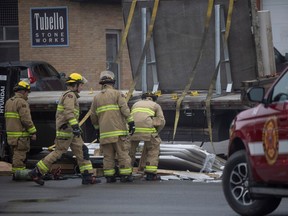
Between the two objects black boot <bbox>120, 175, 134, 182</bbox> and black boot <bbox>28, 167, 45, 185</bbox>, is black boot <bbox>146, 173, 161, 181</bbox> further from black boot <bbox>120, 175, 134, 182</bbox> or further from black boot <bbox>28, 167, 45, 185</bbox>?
black boot <bbox>28, 167, 45, 185</bbox>

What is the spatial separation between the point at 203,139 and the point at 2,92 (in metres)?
3.77

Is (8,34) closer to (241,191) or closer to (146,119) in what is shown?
(146,119)

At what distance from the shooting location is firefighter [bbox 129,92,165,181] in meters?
15.8

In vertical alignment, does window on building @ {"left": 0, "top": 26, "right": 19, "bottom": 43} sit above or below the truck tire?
above

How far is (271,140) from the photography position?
32.1 feet

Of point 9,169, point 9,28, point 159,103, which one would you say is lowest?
point 9,169

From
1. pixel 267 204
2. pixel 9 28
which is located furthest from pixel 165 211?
pixel 9 28

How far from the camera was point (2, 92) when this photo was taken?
18234mm

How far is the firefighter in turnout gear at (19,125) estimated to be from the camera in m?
16.3

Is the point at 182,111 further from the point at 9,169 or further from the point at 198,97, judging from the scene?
the point at 9,169

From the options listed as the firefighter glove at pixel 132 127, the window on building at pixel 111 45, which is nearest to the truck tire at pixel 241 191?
the firefighter glove at pixel 132 127

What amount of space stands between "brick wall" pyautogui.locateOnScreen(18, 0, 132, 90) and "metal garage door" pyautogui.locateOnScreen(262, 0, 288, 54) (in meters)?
7.10

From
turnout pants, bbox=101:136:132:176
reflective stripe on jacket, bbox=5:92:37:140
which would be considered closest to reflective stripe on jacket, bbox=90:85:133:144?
turnout pants, bbox=101:136:132:176

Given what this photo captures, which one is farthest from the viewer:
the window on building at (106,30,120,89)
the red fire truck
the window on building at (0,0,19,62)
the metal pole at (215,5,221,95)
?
the window on building at (106,30,120,89)
